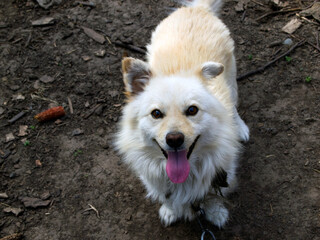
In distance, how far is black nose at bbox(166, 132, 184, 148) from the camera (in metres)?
2.44

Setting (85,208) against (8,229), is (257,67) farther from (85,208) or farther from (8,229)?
(8,229)

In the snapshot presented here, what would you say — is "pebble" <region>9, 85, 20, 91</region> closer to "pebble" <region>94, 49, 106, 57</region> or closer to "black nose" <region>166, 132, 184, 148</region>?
"pebble" <region>94, 49, 106, 57</region>

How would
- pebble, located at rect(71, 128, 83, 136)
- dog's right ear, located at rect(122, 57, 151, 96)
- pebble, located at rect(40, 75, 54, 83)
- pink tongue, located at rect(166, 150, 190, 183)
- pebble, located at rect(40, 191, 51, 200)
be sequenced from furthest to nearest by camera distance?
pebble, located at rect(40, 75, 54, 83)
pebble, located at rect(71, 128, 83, 136)
pebble, located at rect(40, 191, 51, 200)
dog's right ear, located at rect(122, 57, 151, 96)
pink tongue, located at rect(166, 150, 190, 183)

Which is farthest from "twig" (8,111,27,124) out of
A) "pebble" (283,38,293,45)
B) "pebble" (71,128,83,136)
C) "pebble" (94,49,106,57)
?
"pebble" (283,38,293,45)

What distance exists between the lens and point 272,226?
337 centimetres

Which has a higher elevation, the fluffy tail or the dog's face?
the fluffy tail

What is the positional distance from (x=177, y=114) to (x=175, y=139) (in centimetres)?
31

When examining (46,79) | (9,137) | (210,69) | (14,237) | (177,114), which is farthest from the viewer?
(46,79)

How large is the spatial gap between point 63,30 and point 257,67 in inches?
139

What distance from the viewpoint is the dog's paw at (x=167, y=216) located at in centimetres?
342

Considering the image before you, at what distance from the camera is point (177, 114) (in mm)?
2660

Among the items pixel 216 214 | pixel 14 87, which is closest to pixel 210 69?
pixel 216 214

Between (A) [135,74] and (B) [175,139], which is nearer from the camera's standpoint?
(B) [175,139]

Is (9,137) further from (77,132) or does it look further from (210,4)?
(210,4)
